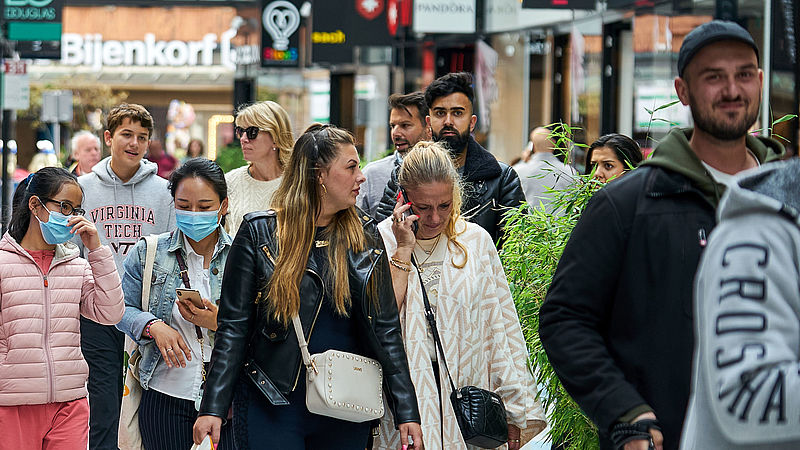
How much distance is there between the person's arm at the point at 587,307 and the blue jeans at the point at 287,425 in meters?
1.43

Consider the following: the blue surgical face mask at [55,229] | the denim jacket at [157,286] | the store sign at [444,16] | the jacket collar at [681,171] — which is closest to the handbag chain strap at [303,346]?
the denim jacket at [157,286]

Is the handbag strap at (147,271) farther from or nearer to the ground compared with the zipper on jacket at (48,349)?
farther from the ground

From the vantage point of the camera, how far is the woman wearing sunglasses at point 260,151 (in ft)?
23.2

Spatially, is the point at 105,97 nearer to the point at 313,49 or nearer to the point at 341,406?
the point at 313,49

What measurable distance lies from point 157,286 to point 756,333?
3823 millimetres

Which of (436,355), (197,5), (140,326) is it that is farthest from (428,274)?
(197,5)

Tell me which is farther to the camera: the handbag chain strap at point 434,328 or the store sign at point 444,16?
the store sign at point 444,16

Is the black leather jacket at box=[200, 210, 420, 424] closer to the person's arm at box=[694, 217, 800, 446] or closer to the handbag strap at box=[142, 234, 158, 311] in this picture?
the handbag strap at box=[142, 234, 158, 311]

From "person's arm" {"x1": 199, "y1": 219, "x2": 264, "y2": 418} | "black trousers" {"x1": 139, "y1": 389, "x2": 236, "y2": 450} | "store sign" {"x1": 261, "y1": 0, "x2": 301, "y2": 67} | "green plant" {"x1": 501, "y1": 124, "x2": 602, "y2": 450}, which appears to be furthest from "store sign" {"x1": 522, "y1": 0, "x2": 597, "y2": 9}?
"person's arm" {"x1": 199, "y1": 219, "x2": 264, "y2": 418}

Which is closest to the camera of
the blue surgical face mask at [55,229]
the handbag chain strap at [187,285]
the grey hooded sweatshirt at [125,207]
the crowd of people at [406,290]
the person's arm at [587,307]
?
the crowd of people at [406,290]

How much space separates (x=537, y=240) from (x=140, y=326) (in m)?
1.68

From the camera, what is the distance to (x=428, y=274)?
4.96 metres

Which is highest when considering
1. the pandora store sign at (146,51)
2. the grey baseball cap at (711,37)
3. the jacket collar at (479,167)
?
the pandora store sign at (146,51)

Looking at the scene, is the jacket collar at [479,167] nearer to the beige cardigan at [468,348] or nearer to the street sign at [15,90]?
the beige cardigan at [468,348]
